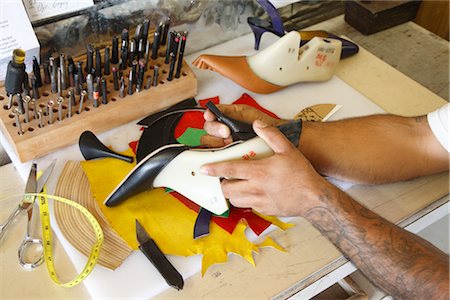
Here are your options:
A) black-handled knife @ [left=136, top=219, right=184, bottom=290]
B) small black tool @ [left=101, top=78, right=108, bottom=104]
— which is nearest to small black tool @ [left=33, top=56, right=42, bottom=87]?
small black tool @ [left=101, top=78, right=108, bottom=104]

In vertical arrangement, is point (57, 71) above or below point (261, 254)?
above

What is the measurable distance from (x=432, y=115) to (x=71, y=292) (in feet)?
2.21

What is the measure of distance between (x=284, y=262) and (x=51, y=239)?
1.17 feet

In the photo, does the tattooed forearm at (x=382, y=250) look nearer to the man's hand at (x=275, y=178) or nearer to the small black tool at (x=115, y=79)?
the man's hand at (x=275, y=178)

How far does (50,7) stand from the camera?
914 mm

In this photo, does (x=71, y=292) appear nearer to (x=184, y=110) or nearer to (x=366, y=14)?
(x=184, y=110)

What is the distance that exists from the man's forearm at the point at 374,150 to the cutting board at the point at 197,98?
12 cm

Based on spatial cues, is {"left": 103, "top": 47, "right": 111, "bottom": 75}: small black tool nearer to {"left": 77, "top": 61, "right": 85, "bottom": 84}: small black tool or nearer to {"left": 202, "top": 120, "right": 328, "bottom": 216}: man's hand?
{"left": 77, "top": 61, "right": 85, "bottom": 84}: small black tool

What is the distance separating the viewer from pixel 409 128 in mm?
909

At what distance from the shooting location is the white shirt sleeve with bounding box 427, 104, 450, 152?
878 millimetres

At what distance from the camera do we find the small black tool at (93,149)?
2.85ft

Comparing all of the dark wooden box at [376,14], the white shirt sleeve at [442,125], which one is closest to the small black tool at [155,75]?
the white shirt sleeve at [442,125]

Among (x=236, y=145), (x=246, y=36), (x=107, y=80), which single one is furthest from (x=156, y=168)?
(x=246, y=36)

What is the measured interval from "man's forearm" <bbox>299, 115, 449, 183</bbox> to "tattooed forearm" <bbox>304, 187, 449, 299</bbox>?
0.38 feet
